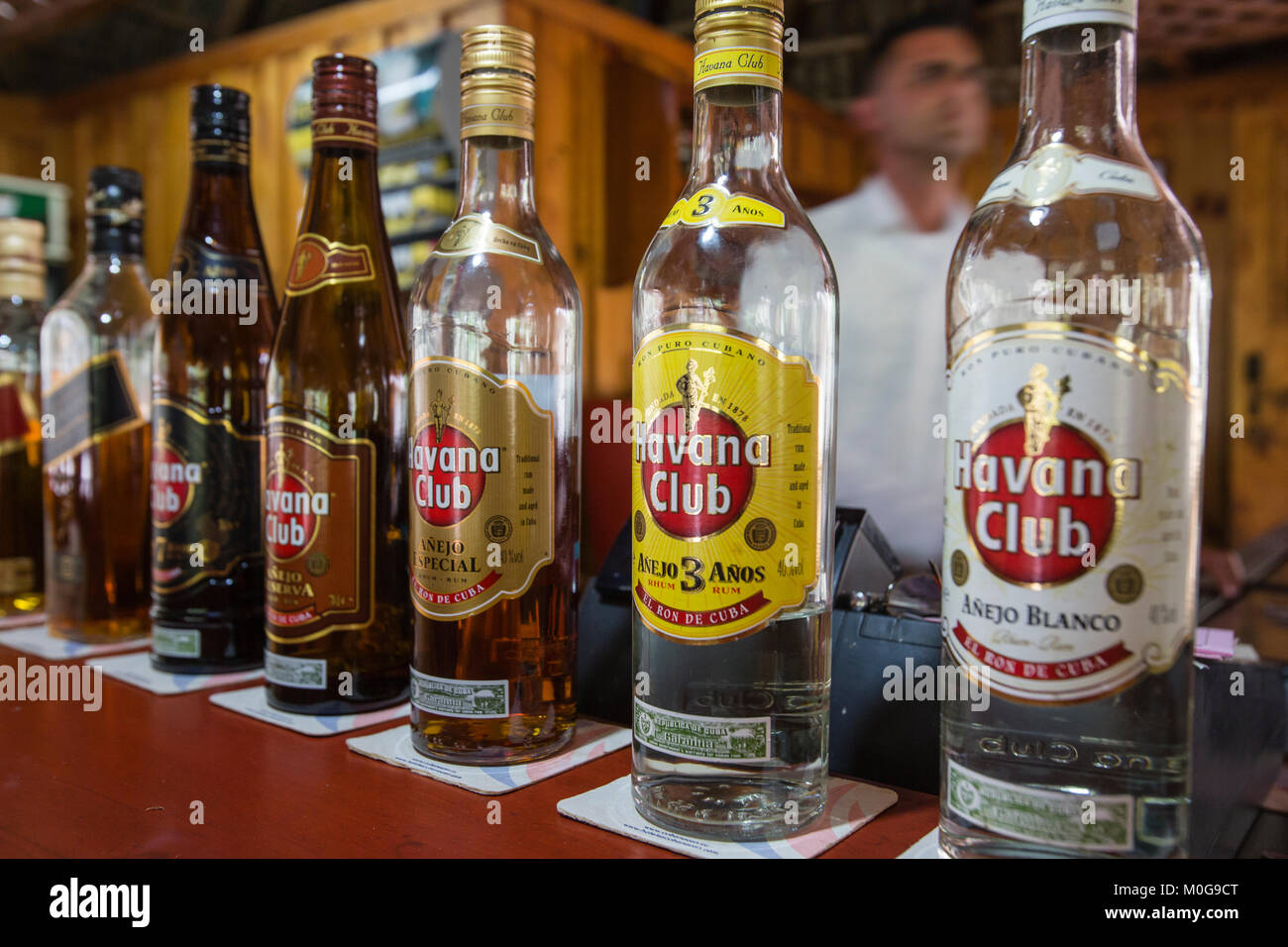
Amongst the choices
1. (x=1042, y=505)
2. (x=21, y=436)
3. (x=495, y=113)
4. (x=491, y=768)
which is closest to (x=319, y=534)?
(x=491, y=768)

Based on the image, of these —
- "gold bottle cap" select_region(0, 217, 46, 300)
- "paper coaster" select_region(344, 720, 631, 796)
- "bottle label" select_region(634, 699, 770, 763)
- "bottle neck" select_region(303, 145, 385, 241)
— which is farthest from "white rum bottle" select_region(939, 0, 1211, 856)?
"gold bottle cap" select_region(0, 217, 46, 300)

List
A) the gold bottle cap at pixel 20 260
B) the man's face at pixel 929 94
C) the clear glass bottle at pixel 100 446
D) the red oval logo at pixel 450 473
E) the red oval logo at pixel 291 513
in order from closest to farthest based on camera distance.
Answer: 1. the red oval logo at pixel 450 473
2. the red oval logo at pixel 291 513
3. the clear glass bottle at pixel 100 446
4. the gold bottle cap at pixel 20 260
5. the man's face at pixel 929 94

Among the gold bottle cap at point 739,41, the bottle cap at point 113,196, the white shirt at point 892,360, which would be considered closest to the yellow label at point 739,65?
the gold bottle cap at point 739,41

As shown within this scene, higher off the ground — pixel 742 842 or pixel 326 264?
pixel 326 264

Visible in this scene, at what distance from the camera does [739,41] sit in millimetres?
607

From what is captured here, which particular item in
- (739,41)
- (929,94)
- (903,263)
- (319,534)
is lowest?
(319,534)

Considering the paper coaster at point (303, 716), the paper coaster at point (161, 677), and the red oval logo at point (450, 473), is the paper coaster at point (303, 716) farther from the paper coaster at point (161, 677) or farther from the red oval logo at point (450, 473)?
the red oval logo at point (450, 473)

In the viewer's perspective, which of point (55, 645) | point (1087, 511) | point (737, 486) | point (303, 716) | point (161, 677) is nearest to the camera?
point (1087, 511)

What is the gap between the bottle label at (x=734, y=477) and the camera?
23.3 inches

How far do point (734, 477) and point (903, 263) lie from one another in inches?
65.0

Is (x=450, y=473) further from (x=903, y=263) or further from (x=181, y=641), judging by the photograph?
(x=903, y=263)

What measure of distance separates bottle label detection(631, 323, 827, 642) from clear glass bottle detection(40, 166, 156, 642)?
0.78 meters

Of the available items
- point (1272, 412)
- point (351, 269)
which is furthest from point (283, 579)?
point (1272, 412)
